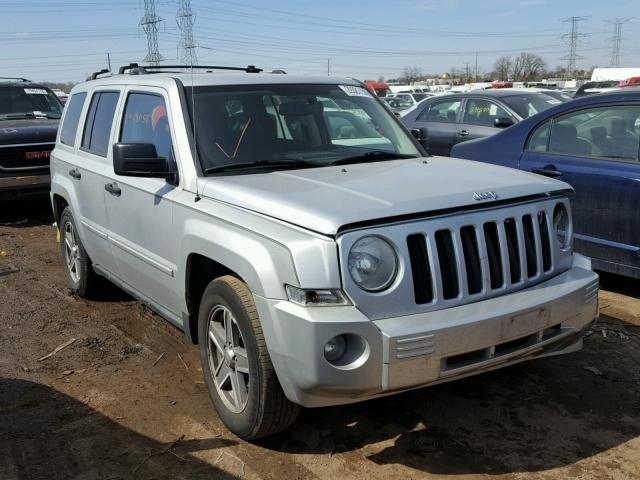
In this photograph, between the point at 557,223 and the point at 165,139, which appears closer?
the point at 557,223

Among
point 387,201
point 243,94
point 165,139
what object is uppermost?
point 243,94

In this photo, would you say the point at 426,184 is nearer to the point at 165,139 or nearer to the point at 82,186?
the point at 165,139

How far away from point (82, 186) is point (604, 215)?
4.13 m

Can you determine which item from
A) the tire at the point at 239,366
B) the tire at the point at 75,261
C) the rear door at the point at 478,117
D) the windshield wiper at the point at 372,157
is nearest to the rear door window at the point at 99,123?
the tire at the point at 75,261

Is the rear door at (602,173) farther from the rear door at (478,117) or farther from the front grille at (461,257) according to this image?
the rear door at (478,117)

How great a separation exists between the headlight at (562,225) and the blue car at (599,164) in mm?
1690

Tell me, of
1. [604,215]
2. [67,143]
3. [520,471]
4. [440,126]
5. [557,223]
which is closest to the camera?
[520,471]

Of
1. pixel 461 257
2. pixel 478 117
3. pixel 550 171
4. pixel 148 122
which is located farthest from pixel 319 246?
pixel 478 117

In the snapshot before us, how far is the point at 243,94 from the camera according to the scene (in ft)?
13.9

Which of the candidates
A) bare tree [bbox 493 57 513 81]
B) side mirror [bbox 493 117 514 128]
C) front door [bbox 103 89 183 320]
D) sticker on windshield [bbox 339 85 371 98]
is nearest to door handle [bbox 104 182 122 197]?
front door [bbox 103 89 183 320]

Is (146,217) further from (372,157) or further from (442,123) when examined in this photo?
(442,123)

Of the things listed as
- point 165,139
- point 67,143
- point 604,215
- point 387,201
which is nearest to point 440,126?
point 604,215

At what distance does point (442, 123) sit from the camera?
10852 millimetres

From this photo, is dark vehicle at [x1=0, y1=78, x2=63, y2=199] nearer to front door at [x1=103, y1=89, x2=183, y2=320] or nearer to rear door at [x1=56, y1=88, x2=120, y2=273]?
rear door at [x1=56, y1=88, x2=120, y2=273]
